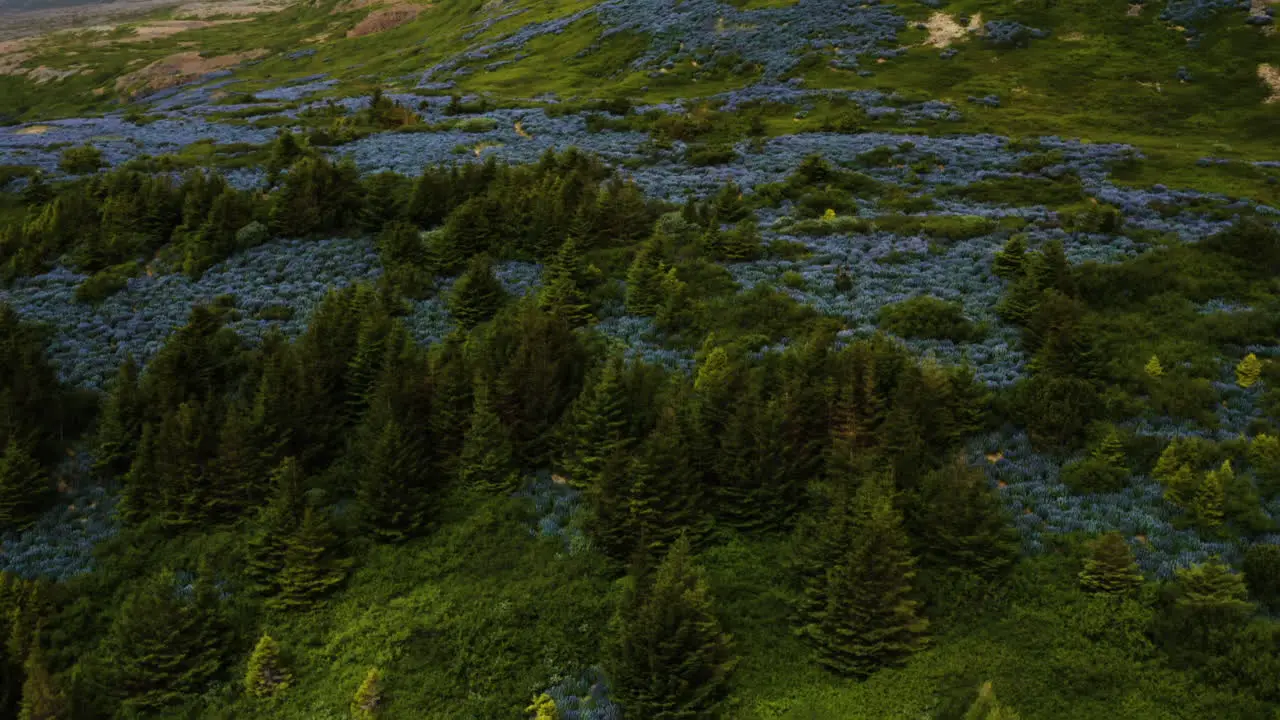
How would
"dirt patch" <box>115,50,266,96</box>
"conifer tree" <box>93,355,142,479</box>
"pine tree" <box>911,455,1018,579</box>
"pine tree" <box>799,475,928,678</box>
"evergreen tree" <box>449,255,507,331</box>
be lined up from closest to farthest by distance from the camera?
"pine tree" <box>799,475,928,678</box> < "pine tree" <box>911,455,1018,579</box> < "conifer tree" <box>93,355,142,479</box> < "evergreen tree" <box>449,255,507,331</box> < "dirt patch" <box>115,50,266,96</box>

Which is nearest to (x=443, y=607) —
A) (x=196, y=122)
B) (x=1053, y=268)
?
(x=1053, y=268)

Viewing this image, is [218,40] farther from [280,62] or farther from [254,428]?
[254,428]

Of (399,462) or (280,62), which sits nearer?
(399,462)

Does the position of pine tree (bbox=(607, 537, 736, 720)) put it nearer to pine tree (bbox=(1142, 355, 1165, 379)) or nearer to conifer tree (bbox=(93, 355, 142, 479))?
pine tree (bbox=(1142, 355, 1165, 379))

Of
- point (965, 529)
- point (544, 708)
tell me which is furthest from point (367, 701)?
point (965, 529)

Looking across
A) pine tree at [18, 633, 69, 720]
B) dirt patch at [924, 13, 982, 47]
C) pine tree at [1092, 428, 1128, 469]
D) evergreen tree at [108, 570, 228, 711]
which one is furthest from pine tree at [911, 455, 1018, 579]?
dirt patch at [924, 13, 982, 47]

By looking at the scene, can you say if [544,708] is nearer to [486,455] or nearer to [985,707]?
[985,707]

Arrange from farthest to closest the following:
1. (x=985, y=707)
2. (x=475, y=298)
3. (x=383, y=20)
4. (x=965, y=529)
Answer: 1. (x=383, y=20)
2. (x=475, y=298)
3. (x=965, y=529)
4. (x=985, y=707)
